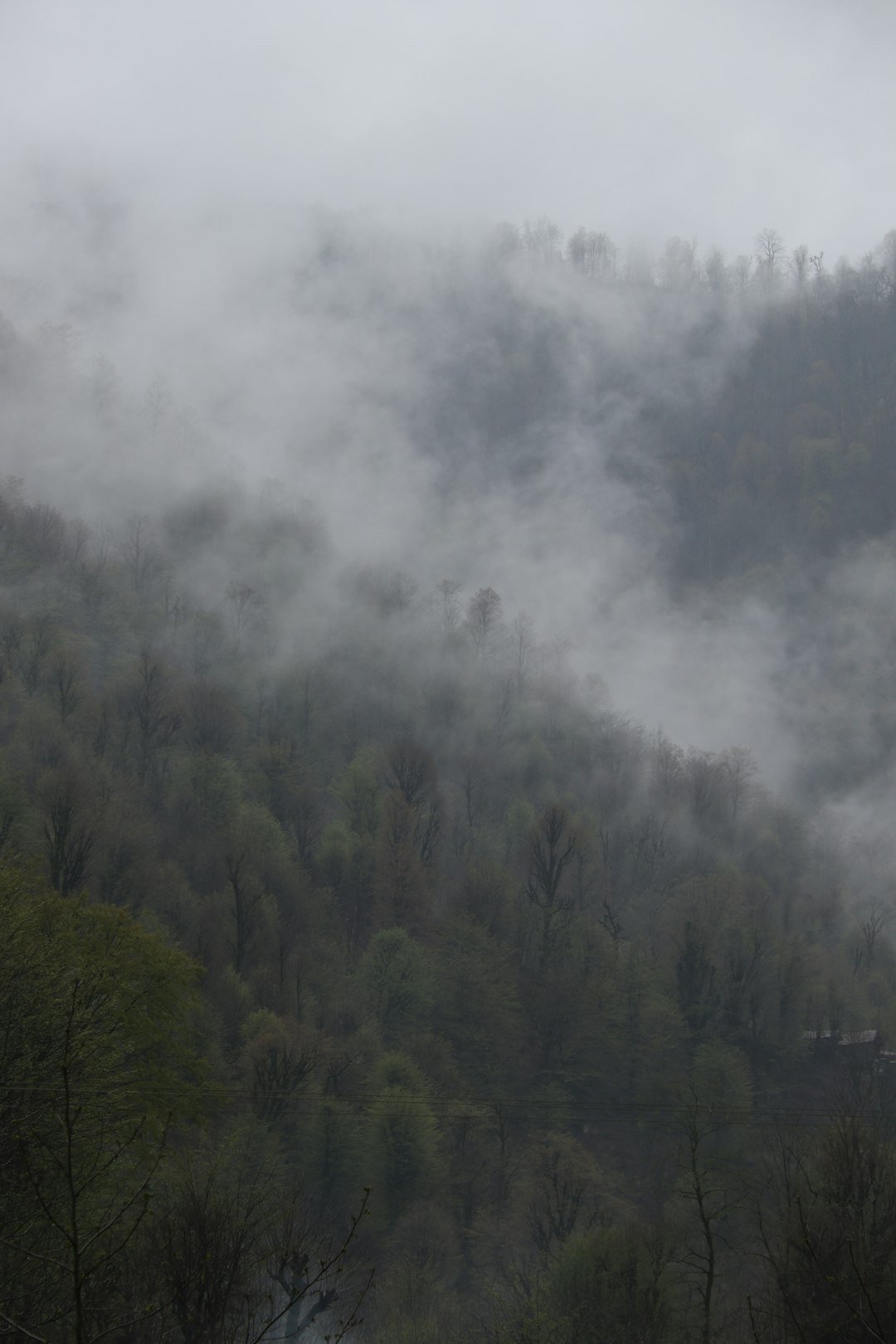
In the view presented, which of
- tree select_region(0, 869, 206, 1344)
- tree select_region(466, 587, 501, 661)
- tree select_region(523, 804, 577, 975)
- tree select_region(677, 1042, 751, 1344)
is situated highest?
tree select_region(466, 587, 501, 661)

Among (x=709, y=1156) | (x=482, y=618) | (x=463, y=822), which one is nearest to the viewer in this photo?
(x=709, y=1156)

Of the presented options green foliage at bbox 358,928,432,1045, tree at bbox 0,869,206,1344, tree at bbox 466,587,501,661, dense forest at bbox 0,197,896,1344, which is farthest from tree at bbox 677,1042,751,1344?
tree at bbox 466,587,501,661

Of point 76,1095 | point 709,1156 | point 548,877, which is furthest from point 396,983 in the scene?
point 76,1095

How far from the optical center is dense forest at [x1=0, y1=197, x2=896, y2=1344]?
22.9 meters

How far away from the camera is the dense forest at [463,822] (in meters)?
22.9

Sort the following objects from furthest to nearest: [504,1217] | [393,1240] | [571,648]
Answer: [571,648], [504,1217], [393,1240]

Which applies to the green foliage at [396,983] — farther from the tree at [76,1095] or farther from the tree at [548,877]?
the tree at [76,1095]

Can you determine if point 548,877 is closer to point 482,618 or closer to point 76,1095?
point 482,618

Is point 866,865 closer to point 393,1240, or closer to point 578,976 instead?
point 578,976

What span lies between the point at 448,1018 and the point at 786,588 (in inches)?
3863

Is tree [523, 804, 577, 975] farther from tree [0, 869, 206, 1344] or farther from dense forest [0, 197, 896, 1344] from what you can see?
tree [0, 869, 206, 1344]

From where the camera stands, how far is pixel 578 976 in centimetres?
5691

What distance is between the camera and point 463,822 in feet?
251

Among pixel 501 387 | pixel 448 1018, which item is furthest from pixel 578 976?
pixel 501 387
